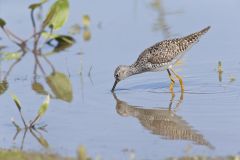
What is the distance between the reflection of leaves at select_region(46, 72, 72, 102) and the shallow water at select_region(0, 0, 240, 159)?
0.11 m

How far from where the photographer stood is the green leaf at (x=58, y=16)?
13.0 metres

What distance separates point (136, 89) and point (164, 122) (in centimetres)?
193

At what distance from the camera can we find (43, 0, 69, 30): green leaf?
13.0 m

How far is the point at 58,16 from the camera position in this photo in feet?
43.1

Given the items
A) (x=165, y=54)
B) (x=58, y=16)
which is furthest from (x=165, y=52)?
(x=58, y=16)

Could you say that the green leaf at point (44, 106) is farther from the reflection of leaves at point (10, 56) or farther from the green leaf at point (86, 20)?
the green leaf at point (86, 20)

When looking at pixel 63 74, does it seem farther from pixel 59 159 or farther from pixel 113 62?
pixel 59 159

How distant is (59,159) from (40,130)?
1768 mm

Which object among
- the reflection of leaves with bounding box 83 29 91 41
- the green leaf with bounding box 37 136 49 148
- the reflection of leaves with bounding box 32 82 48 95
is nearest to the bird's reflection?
the reflection of leaves with bounding box 32 82 48 95

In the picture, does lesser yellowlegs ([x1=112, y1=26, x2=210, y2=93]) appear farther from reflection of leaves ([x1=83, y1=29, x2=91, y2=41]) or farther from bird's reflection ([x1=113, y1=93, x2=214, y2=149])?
reflection of leaves ([x1=83, y1=29, x2=91, y2=41])

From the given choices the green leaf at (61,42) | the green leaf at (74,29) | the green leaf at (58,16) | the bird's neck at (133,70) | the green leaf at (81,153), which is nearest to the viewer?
the green leaf at (81,153)

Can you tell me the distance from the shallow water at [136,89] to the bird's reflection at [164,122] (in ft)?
0.04

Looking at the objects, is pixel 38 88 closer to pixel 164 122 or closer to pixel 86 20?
pixel 164 122

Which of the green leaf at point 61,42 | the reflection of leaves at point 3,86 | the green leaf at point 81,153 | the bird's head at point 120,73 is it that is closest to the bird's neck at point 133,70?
the bird's head at point 120,73
